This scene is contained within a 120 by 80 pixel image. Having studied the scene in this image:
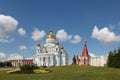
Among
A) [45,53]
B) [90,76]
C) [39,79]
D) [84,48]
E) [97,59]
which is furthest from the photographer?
[97,59]

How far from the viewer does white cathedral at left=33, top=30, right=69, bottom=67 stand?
393 ft

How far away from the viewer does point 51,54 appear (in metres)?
121

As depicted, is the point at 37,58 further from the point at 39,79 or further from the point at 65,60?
the point at 39,79

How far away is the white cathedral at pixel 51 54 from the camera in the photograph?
120 metres

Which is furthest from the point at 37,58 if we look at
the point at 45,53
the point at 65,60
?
the point at 65,60

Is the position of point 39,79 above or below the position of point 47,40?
below

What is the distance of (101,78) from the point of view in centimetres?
3359

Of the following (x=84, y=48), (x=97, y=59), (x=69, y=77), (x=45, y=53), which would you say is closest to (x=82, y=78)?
(x=69, y=77)

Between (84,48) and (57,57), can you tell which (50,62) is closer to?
(57,57)

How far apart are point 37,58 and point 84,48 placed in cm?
3202

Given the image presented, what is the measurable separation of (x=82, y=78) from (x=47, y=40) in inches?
3590

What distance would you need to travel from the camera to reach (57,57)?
12369cm

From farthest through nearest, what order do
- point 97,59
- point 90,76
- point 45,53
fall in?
point 97,59 < point 45,53 < point 90,76

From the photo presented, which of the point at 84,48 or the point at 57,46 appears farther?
the point at 57,46
